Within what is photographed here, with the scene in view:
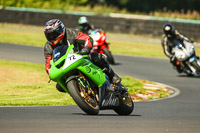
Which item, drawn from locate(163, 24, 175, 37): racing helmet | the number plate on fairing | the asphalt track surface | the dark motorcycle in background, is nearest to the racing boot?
the asphalt track surface

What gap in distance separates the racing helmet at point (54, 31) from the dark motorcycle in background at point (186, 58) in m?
8.86

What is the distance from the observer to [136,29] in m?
28.6

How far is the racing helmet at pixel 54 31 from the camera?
7.87 meters

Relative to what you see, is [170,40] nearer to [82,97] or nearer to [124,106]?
[124,106]

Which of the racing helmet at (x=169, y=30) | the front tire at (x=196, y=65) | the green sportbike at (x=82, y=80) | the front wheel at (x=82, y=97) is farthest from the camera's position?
the front tire at (x=196, y=65)

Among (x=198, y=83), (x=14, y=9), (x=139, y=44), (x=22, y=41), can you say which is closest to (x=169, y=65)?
(x=198, y=83)

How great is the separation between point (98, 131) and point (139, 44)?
21338mm

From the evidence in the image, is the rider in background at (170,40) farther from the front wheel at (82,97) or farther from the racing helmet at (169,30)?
the front wheel at (82,97)

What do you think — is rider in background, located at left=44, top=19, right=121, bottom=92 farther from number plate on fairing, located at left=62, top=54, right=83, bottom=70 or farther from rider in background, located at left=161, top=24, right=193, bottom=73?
rider in background, located at left=161, top=24, right=193, bottom=73

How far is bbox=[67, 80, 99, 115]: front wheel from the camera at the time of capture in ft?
23.8

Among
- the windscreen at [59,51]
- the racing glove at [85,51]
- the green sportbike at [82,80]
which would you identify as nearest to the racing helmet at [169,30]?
the green sportbike at [82,80]

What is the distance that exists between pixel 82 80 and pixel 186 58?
9.24 metres

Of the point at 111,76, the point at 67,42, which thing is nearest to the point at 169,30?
the point at 111,76

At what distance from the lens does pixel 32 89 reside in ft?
40.1
